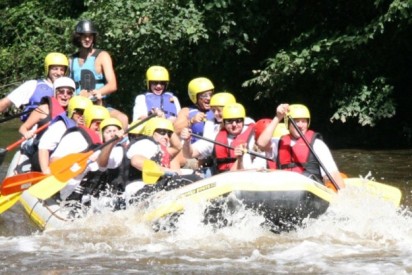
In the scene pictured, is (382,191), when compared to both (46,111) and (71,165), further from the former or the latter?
(46,111)

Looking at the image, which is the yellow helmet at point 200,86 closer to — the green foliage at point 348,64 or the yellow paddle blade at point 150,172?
the yellow paddle blade at point 150,172

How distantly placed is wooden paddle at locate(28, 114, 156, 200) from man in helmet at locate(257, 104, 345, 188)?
1.40 metres

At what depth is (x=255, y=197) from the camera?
7.94m

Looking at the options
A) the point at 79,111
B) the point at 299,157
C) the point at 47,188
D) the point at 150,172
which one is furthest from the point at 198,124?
the point at 47,188

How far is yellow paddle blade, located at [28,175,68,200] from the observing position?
8570 mm

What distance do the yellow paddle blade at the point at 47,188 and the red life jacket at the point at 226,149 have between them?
1.47 meters

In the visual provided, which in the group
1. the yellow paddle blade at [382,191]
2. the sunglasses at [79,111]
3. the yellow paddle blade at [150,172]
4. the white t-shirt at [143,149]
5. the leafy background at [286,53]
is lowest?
the yellow paddle blade at [382,191]

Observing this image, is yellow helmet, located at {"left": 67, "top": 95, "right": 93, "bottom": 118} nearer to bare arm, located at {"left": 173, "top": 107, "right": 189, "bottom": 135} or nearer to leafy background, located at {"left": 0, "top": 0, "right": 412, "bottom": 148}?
bare arm, located at {"left": 173, "top": 107, "right": 189, "bottom": 135}

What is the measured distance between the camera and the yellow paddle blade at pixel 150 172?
27.6ft

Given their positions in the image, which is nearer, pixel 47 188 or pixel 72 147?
pixel 47 188

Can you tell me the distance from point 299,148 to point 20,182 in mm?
2525

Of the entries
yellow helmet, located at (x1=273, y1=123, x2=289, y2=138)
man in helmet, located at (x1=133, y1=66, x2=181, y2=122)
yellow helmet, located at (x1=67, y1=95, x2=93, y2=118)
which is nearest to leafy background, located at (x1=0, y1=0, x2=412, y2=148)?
man in helmet, located at (x1=133, y1=66, x2=181, y2=122)

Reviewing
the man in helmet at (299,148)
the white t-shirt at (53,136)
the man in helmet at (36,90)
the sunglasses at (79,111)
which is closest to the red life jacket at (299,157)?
the man in helmet at (299,148)

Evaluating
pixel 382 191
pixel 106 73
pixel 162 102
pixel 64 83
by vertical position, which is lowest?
pixel 382 191
